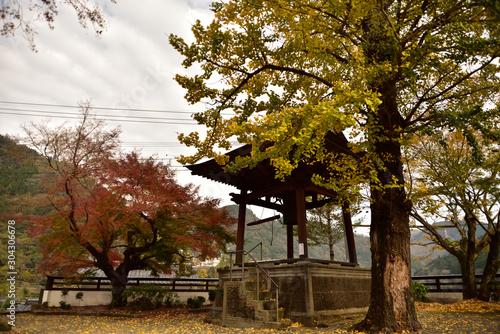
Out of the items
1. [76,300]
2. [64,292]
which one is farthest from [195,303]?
[64,292]

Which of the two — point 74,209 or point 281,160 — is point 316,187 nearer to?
point 281,160

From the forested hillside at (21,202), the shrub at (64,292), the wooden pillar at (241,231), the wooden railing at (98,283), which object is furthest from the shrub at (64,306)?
the wooden pillar at (241,231)

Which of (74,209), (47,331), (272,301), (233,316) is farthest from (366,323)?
(74,209)

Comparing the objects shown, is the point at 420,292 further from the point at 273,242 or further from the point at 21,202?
the point at 273,242

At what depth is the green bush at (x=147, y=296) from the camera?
39.7 ft

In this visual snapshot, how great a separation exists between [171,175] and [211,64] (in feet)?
19.5

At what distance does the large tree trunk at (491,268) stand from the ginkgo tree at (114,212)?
34.2ft

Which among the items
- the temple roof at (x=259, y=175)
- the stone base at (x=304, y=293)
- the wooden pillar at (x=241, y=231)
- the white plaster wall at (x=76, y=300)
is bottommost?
the white plaster wall at (x=76, y=300)

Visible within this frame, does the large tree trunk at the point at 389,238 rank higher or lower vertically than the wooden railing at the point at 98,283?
higher

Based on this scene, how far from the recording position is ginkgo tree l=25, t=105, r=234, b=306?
10.5 meters

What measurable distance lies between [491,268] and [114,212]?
1484cm

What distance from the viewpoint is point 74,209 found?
10328mm

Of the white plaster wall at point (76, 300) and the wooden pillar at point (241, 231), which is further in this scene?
the white plaster wall at point (76, 300)

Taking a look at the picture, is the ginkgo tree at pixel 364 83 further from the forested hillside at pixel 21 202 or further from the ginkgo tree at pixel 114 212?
the forested hillside at pixel 21 202
